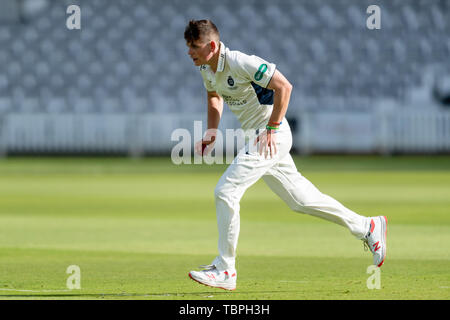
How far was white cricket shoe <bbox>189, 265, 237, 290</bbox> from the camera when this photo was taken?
240 inches

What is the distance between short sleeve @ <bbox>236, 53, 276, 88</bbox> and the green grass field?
140cm

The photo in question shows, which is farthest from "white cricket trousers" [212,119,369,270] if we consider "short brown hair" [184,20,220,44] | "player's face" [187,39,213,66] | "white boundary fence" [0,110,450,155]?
"white boundary fence" [0,110,450,155]

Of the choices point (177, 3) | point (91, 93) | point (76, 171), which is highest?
point (177, 3)

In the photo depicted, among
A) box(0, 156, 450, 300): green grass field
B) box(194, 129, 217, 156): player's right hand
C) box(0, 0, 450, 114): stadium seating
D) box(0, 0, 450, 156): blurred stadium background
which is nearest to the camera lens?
box(0, 156, 450, 300): green grass field

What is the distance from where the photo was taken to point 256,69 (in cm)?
617

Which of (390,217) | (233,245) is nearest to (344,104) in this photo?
(390,217)

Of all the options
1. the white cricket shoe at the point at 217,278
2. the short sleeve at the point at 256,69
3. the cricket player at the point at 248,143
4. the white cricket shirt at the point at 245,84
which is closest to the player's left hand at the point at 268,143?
the cricket player at the point at 248,143

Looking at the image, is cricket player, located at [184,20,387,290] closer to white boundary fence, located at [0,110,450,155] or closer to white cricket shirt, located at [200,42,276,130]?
white cricket shirt, located at [200,42,276,130]

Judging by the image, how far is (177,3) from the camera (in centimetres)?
2984

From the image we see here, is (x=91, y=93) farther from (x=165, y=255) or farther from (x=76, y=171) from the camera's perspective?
(x=165, y=255)

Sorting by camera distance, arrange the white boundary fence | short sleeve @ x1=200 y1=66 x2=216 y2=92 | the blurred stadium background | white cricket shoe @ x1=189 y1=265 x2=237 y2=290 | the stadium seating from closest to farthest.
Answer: white cricket shoe @ x1=189 y1=265 x2=237 y2=290 < short sleeve @ x1=200 y1=66 x2=216 y2=92 < the white boundary fence < the blurred stadium background < the stadium seating

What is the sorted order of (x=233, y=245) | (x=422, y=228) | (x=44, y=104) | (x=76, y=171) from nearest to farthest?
(x=233, y=245) → (x=422, y=228) → (x=76, y=171) → (x=44, y=104)

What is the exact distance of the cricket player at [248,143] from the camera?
Result: 6.16 metres

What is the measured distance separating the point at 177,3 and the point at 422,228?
20954mm
